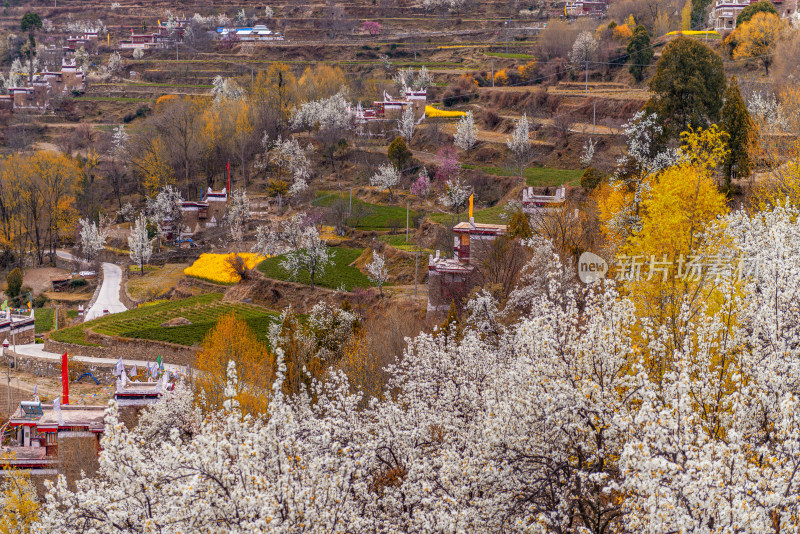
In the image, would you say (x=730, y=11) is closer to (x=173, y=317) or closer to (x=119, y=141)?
(x=173, y=317)

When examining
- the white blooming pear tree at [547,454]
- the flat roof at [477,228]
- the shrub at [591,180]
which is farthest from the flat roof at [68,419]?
the shrub at [591,180]

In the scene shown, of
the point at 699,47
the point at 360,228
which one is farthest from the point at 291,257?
the point at 699,47

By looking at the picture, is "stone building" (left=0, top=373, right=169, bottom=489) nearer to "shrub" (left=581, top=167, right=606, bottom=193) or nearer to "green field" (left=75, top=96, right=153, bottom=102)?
"shrub" (left=581, top=167, right=606, bottom=193)

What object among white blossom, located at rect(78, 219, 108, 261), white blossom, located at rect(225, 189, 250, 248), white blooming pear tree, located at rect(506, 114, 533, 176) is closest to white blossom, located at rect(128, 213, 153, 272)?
white blossom, located at rect(78, 219, 108, 261)

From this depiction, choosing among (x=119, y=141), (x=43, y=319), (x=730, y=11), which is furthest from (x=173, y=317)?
(x=730, y=11)

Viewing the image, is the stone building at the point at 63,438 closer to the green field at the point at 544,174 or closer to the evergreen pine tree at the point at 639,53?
the green field at the point at 544,174
